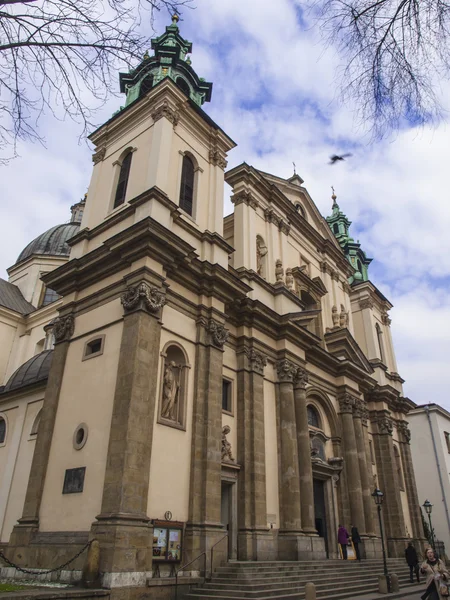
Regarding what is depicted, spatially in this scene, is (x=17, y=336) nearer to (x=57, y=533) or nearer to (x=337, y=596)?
(x=57, y=533)

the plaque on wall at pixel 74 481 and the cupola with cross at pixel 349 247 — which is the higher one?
the cupola with cross at pixel 349 247

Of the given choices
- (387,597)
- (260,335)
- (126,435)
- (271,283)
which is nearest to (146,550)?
(126,435)

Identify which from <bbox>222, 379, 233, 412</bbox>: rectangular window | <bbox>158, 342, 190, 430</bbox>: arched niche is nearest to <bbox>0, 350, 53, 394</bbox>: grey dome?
<bbox>222, 379, 233, 412</bbox>: rectangular window

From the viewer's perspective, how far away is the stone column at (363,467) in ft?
74.3

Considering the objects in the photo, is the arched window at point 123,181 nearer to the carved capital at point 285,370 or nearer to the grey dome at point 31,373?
the grey dome at point 31,373

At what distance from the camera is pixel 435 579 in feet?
27.3

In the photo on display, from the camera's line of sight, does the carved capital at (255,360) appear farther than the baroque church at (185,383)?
Yes

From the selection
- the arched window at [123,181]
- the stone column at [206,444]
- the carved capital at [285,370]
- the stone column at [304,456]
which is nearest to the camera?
the stone column at [206,444]

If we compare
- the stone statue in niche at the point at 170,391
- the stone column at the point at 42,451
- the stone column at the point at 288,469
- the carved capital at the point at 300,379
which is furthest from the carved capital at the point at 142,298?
the carved capital at the point at 300,379

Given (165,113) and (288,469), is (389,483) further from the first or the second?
(165,113)

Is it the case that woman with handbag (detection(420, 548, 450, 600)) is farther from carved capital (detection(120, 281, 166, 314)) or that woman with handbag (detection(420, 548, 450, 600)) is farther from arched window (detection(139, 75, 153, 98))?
arched window (detection(139, 75, 153, 98))

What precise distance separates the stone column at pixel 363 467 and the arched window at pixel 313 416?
2.56 metres

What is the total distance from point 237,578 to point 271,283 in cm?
1243

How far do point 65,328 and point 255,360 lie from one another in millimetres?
6921
